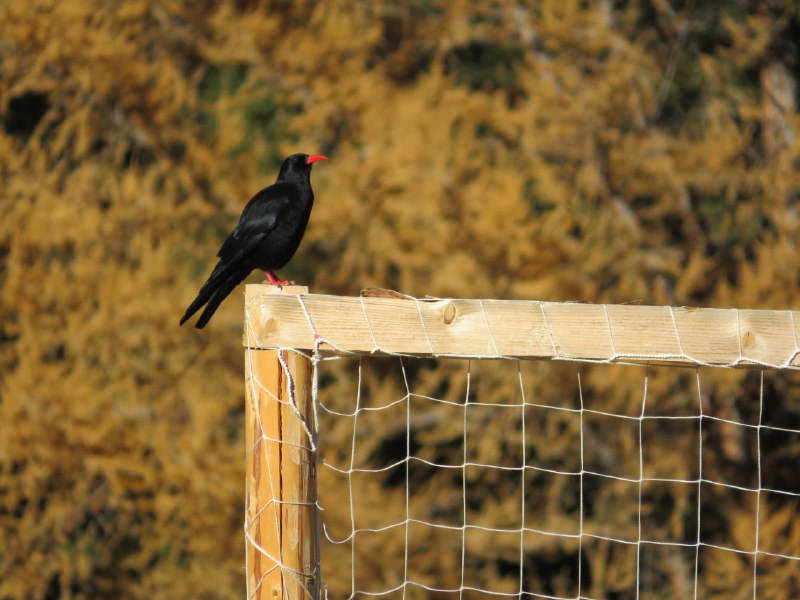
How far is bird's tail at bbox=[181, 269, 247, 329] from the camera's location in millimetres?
3180

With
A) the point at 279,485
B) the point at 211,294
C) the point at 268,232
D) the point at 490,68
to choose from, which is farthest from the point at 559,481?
the point at 279,485

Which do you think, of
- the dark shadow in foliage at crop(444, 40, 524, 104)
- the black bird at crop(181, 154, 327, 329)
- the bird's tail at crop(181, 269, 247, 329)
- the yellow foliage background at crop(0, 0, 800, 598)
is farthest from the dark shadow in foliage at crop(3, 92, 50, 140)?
the bird's tail at crop(181, 269, 247, 329)

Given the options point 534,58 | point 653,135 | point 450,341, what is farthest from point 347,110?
point 450,341

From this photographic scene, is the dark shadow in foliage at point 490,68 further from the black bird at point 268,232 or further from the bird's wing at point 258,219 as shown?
the bird's wing at point 258,219

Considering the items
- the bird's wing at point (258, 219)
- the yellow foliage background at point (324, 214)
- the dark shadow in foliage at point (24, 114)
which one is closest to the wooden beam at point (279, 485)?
the bird's wing at point (258, 219)

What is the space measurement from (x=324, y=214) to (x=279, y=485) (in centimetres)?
567

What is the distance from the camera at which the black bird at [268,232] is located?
379 cm

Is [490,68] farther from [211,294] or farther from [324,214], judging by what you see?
[211,294]

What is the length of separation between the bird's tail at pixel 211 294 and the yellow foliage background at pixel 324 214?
3.42 metres

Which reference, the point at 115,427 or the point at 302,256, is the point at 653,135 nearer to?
the point at 302,256

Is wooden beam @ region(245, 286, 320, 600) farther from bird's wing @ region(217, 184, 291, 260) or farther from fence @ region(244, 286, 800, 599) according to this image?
fence @ region(244, 286, 800, 599)

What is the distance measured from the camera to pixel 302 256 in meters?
8.34

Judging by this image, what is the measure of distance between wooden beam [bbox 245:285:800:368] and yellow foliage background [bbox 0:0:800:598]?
184 inches

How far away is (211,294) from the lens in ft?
11.7
